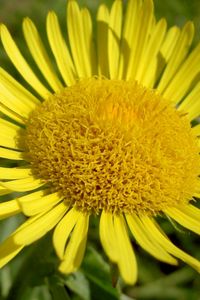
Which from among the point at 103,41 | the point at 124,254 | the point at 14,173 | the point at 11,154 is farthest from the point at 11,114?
the point at 124,254

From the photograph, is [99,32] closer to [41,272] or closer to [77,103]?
[77,103]

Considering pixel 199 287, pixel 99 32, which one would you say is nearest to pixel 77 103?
pixel 99 32

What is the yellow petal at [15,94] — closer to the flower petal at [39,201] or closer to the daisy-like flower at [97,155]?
the daisy-like flower at [97,155]

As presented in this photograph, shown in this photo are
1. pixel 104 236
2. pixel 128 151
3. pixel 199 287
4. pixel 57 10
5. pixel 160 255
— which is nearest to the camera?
pixel 160 255

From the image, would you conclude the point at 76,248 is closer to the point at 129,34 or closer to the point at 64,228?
the point at 64,228

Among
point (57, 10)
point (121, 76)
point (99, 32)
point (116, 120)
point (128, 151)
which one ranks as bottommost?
point (128, 151)

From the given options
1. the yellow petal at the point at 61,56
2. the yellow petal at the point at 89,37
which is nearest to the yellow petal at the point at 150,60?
the yellow petal at the point at 89,37

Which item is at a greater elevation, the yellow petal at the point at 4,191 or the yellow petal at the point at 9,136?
the yellow petal at the point at 9,136

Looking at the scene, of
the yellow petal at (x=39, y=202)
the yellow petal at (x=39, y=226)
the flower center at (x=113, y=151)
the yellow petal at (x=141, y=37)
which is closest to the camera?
the yellow petal at (x=39, y=226)
